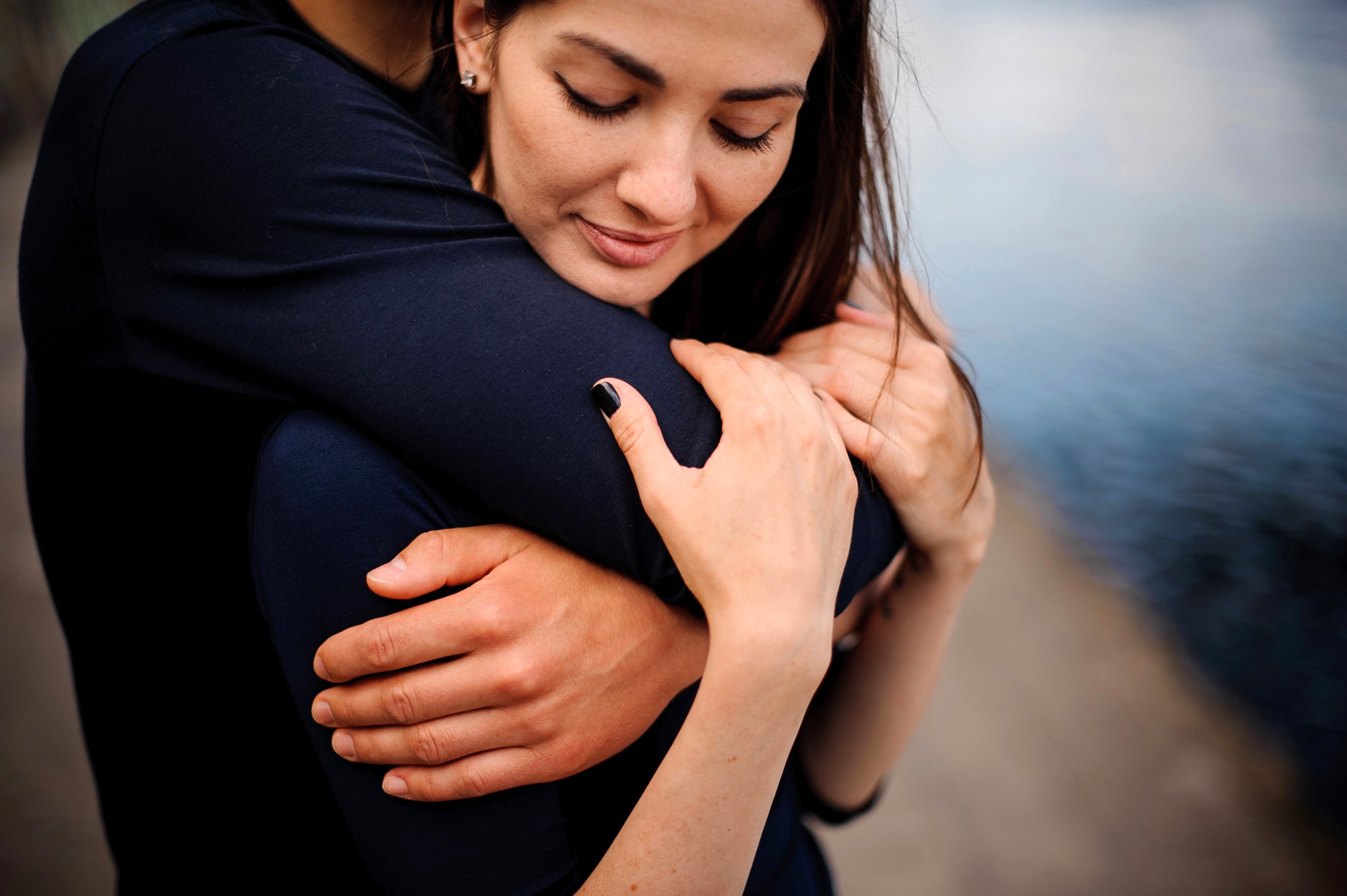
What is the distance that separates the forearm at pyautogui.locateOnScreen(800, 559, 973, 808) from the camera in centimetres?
123

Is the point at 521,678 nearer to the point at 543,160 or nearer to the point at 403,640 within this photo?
the point at 403,640

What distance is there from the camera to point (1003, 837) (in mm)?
2961

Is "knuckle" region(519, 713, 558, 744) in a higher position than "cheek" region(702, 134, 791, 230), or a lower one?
lower

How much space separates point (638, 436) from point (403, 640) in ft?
0.93

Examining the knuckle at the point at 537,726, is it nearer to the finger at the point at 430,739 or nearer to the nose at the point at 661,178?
the finger at the point at 430,739

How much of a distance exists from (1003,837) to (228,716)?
9.38 feet

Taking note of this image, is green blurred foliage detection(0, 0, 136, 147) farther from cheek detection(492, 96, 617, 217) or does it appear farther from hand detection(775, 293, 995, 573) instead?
hand detection(775, 293, 995, 573)

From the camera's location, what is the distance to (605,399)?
763 millimetres

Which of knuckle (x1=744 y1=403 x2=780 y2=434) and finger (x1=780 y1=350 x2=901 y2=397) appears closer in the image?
knuckle (x1=744 y1=403 x2=780 y2=434)

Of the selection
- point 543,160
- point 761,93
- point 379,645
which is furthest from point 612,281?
point 379,645

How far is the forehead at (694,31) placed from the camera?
30.1 inches

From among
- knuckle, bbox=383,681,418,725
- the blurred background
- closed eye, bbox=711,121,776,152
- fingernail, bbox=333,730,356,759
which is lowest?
the blurred background

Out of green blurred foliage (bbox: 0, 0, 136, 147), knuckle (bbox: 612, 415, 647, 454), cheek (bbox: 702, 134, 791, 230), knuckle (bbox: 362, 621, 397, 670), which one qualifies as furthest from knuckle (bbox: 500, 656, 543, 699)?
green blurred foliage (bbox: 0, 0, 136, 147)

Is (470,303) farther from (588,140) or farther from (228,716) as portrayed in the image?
(228,716)
